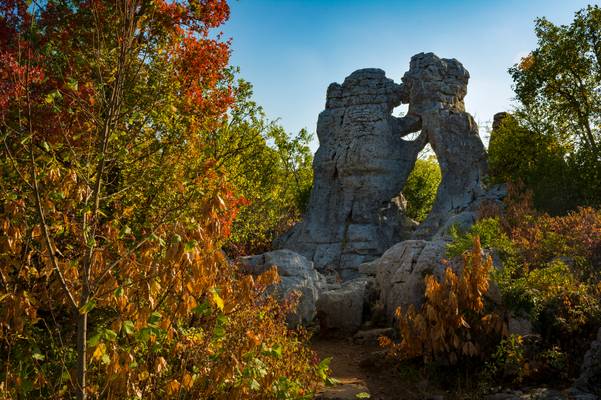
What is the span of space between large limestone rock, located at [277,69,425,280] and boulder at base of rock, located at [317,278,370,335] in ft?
27.7

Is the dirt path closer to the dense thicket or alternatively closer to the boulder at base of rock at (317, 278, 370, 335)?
the boulder at base of rock at (317, 278, 370, 335)

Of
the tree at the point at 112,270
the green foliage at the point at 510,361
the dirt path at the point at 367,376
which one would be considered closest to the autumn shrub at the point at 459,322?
the green foliage at the point at 510,361

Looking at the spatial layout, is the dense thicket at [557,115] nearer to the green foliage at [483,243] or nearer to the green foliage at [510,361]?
the green foliage at [483,243]

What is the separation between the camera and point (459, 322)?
730cm

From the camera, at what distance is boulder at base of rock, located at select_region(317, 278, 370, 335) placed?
38.3 feet

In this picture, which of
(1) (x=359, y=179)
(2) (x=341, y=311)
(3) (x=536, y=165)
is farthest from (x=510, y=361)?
(1) (x=359, y=179)

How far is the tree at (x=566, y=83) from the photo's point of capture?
761 inches

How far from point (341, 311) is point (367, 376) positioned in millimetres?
3456

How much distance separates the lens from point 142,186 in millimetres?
6762

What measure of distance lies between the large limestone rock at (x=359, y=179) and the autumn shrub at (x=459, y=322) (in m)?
12.7

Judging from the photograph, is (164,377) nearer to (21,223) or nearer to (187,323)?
(187,323)

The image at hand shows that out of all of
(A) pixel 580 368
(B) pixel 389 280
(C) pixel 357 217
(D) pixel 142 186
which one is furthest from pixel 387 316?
(C) pixel 357 217

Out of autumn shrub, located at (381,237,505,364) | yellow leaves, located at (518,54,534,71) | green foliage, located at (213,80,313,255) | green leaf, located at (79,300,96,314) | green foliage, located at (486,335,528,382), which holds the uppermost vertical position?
yellow leaves, located at (518,54,534,71)

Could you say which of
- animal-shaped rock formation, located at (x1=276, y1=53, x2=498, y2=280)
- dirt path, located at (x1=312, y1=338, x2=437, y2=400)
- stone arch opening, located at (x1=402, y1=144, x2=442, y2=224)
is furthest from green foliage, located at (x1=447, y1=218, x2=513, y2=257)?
stone arch opening, located at (x1=402, y1=144, x2=442, y2=224)
